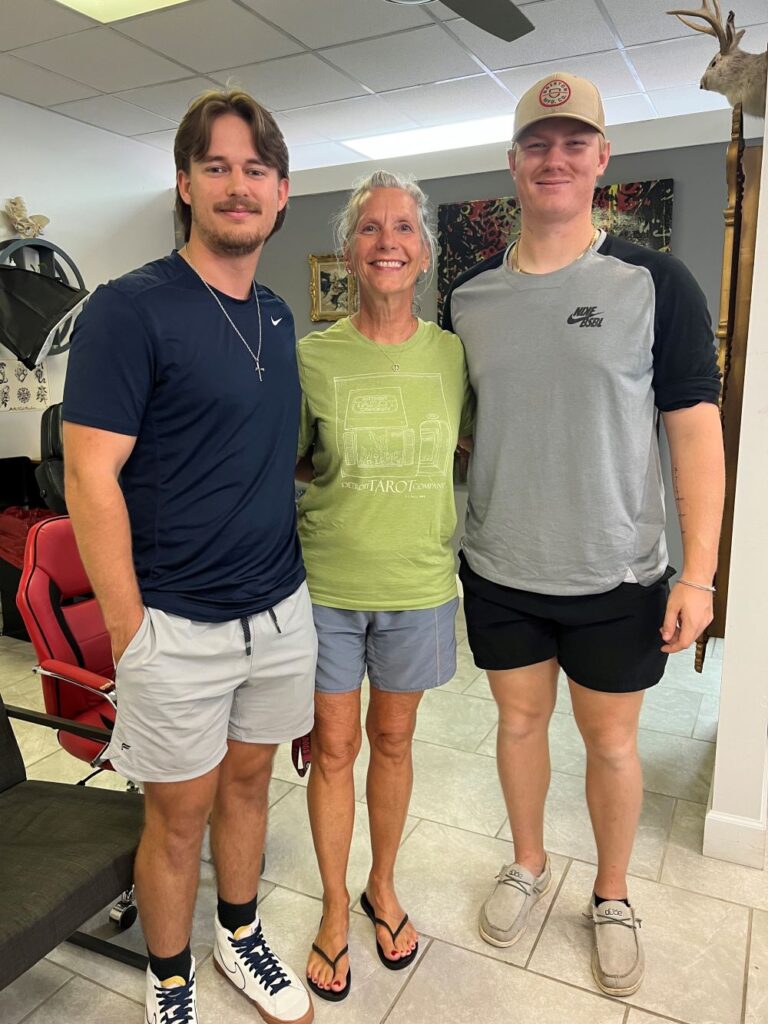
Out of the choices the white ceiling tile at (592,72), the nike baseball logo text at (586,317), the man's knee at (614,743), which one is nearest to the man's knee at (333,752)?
the man's knee at (614,743)

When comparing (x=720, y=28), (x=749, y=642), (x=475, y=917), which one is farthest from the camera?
(x=720, y=28)

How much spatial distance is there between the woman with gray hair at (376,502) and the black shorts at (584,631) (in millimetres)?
104

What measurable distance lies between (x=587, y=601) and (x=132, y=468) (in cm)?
96

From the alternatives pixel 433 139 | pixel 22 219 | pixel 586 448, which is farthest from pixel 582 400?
pixel 433 139

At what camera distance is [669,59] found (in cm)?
397

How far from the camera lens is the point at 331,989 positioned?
173 centimetres

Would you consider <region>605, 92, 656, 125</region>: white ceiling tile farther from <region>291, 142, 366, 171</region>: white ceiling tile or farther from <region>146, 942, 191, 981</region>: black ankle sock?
<region>146, 942, 191, 981</region>: black ankle sock

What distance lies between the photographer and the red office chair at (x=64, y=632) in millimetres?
2025

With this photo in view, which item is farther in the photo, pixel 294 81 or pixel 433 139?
pixel 433 139

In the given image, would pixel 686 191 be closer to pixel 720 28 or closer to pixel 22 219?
pixel 720 28

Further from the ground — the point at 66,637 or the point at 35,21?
the point at 35,21

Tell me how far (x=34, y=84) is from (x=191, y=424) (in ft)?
13.7

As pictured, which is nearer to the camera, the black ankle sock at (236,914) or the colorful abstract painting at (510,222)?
the black ankle sock at (236,914)

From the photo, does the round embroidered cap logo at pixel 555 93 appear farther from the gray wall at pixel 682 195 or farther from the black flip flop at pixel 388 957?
the gray wall at pixel 682 195
